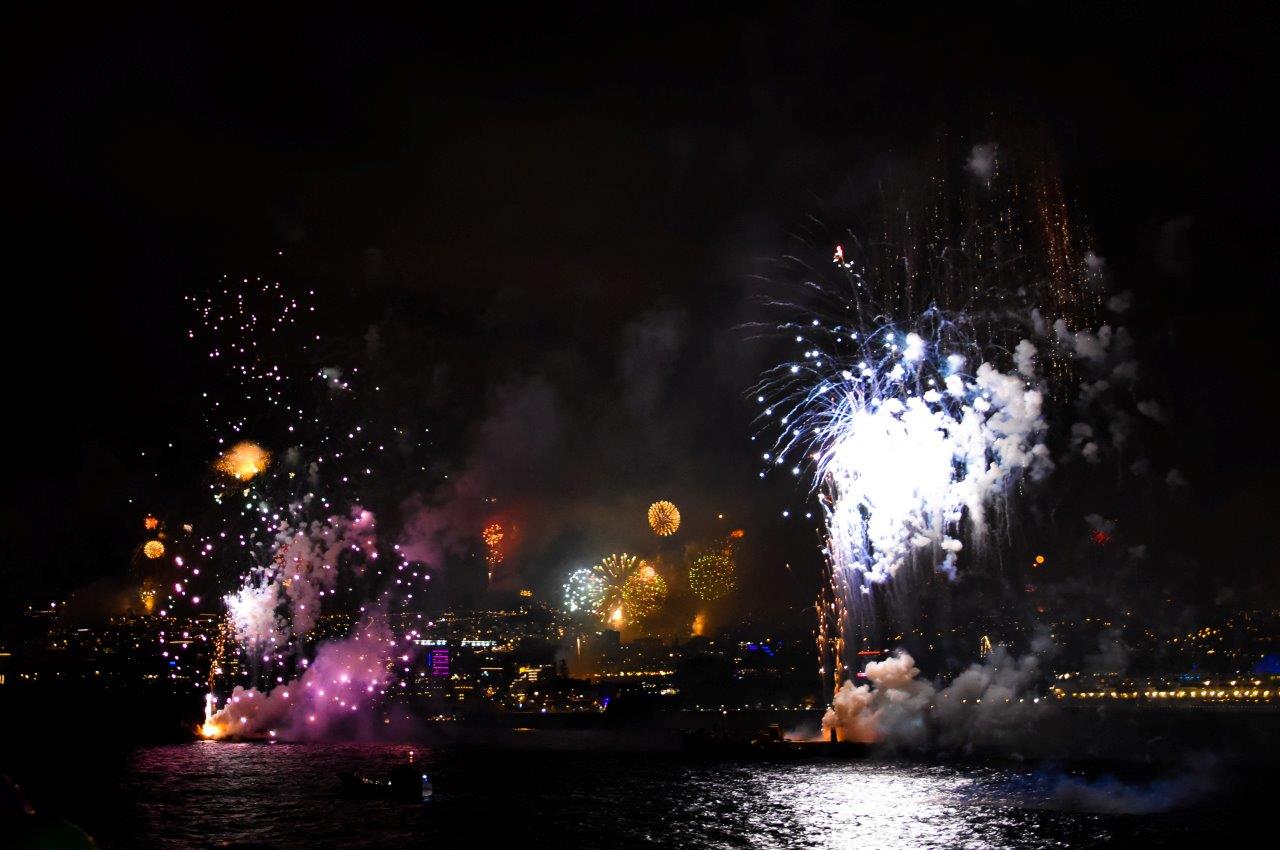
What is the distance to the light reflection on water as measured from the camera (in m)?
42.8

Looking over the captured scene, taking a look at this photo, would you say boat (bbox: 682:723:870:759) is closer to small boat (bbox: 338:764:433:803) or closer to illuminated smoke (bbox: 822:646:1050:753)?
illuminated smoke (bbox: 822:646:1050:753)

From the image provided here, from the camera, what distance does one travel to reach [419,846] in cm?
4062

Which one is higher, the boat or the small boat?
the small boat

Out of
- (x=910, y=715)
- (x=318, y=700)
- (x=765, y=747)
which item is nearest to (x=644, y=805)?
(x=765, y=747)

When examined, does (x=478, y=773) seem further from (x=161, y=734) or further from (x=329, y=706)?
(x=161, y=734)

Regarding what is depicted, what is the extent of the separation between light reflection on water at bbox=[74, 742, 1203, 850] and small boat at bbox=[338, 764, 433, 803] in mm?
1136

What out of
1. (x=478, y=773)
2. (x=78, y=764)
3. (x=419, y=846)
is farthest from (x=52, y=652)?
(x=419, y=846)

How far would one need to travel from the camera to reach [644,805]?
54531 millimetres

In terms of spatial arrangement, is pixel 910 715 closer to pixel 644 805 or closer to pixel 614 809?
pixel 644 805

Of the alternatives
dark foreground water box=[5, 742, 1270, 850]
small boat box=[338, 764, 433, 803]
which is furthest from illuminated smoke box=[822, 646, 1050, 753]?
small boat box=[338, 764, 433, 803]

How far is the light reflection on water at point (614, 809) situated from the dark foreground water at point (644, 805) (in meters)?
0.14

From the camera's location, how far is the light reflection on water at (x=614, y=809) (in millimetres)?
42750

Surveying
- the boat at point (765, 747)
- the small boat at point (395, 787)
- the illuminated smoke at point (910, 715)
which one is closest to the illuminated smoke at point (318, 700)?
the boat at point (765, 747)

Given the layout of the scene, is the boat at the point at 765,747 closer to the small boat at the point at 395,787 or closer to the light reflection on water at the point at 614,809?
the light reflection on water at the point at 614,809
